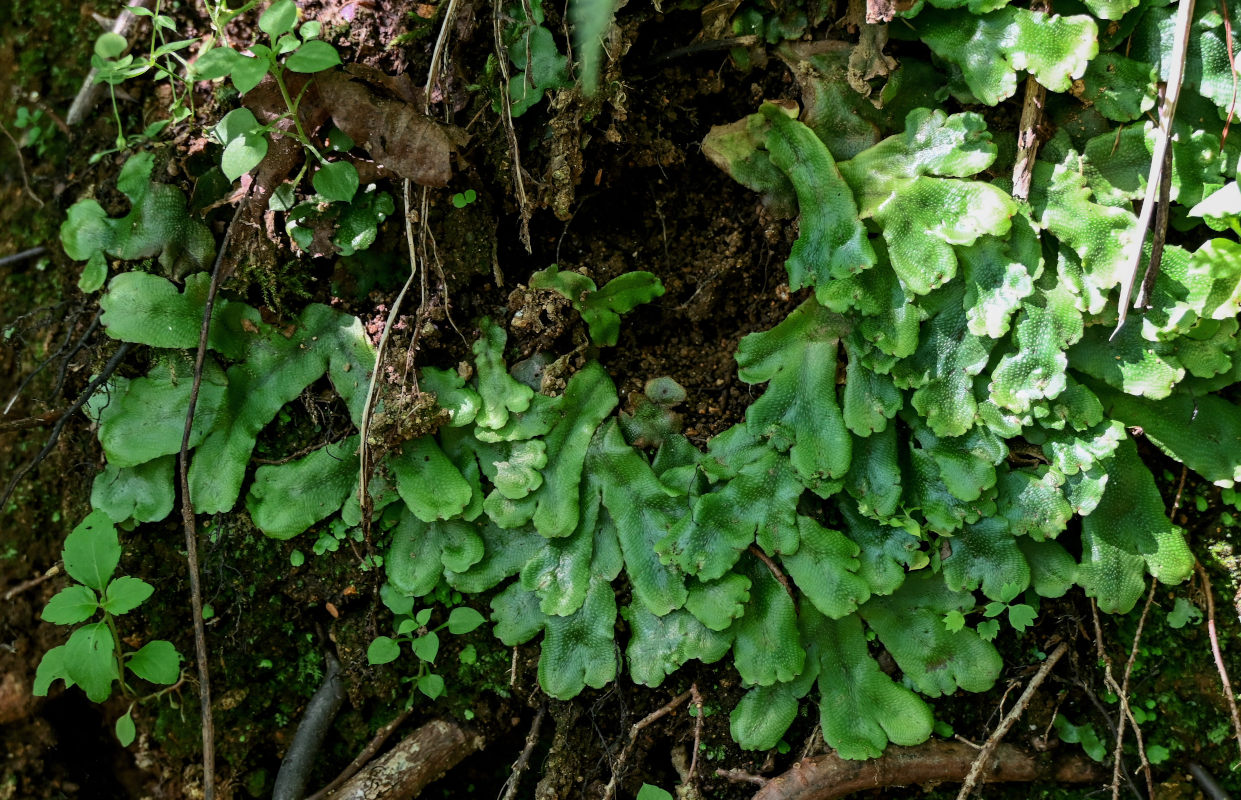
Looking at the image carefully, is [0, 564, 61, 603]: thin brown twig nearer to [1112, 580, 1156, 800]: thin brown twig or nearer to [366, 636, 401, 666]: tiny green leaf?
[366, 636, 401, 666]: tiny green leaf

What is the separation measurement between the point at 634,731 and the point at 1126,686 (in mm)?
1107

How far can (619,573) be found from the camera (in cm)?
196

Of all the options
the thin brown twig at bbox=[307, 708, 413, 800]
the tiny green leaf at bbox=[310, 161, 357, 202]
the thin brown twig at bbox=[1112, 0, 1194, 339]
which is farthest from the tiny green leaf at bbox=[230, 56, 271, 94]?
the thin brown twig at bbox=[1112, 0, 1194, 339]

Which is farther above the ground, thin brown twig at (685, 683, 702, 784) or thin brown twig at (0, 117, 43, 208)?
thin brown twig at (0, 117, 43, 208)

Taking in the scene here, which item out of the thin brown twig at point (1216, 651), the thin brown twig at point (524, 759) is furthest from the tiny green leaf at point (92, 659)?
the thin brown twig at point (1216, 651)

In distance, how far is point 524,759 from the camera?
200 centimetres

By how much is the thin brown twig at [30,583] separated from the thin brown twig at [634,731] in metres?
1.51

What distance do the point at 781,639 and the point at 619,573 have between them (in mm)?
391

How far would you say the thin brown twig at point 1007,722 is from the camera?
1840 millimetres

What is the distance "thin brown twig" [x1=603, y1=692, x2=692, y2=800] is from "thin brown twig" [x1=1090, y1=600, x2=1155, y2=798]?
0.94 m

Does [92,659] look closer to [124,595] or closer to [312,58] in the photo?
[124,595]

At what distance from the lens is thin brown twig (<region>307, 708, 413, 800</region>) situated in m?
2.01

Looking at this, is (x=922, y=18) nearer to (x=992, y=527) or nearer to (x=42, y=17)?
(x=992, y=527)

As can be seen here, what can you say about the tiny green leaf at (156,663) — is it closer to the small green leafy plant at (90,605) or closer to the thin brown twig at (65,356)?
the small green leafy plant at (90,605)
